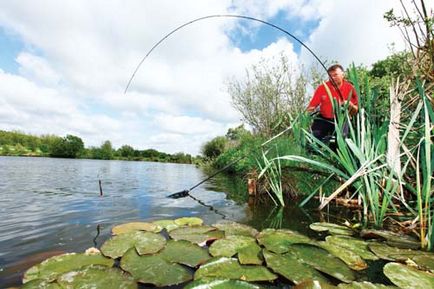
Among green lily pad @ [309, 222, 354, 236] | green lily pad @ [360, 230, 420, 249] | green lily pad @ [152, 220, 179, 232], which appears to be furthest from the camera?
green lily pad @ [152, 220, 179, 232]

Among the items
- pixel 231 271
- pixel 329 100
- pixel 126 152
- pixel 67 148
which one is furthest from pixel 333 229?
pixel 126 152

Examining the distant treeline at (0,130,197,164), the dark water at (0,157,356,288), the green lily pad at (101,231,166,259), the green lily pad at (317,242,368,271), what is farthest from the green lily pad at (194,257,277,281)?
the distant treeline at (0,130,197,164)

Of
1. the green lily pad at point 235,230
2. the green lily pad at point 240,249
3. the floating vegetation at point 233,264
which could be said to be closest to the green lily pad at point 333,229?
the floating vegetation at point 233,264

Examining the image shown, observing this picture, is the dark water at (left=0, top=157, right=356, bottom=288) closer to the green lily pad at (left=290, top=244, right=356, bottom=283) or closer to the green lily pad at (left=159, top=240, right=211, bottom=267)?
the green lily pad at (left=159, top=240, right=211, bottom=267)

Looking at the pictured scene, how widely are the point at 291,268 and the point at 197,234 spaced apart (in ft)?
3.05

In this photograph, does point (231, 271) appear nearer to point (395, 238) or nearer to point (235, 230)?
point (235, 230)

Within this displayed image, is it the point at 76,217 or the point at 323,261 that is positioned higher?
the point at 323,261

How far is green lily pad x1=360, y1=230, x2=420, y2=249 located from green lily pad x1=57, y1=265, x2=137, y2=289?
195cm

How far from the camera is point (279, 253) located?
5.55 ft

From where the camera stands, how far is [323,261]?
5.20 ft

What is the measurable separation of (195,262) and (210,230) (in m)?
0.71

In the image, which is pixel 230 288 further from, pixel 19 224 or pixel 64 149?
pixel 64 149

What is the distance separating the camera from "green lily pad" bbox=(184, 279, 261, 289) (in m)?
1.20

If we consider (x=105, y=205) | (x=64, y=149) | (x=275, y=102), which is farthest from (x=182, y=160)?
(x=105, y=205)
